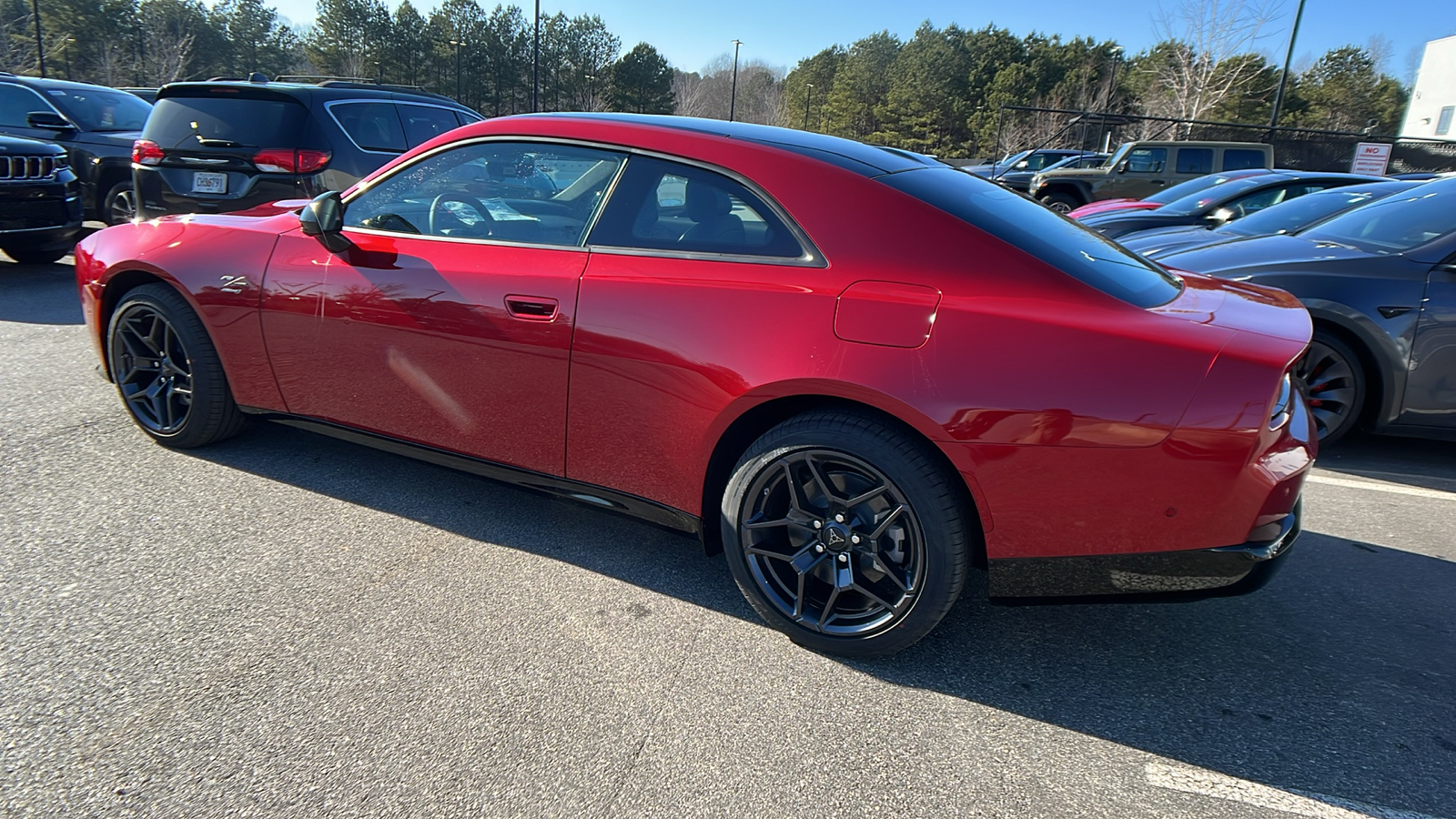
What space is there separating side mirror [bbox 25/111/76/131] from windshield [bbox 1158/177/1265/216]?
11.9m

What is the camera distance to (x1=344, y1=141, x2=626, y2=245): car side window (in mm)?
2947

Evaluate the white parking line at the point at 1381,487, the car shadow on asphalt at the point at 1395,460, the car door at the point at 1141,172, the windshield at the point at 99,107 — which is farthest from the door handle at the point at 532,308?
the car door at the point at 1141,172

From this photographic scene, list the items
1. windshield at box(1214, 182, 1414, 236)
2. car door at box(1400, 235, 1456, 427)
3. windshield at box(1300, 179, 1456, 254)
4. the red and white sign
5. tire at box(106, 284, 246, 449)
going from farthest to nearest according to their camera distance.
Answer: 1. the red and white sign
2. windshield at box(1214, 182, 1414, 236)
3. windshield at box(1300, 179, 1456, 254)
4. car door at box(1400, 235, 1456, 427)
5. tire at box(106, 284, 246, 449)

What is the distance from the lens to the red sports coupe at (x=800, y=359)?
2.21 m

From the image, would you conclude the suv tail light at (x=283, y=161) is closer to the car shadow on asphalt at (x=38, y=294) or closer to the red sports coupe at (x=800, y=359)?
the car shadow on asphalt at (x=38, y=294)

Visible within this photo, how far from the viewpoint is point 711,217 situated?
2723 millimetres

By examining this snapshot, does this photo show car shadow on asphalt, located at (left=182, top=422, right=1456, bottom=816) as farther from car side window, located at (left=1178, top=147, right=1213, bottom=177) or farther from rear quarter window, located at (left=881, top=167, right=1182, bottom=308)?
car side window, located at (left=1178, top=147, right=1213, bottom=177)

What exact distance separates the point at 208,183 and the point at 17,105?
5.12 meters

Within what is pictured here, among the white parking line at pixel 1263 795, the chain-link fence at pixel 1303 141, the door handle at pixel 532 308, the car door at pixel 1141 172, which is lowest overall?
the white parking line at pixel 1263 795

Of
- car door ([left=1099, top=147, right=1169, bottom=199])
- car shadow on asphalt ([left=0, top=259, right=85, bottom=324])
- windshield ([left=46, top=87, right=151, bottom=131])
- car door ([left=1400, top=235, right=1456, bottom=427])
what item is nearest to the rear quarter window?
car door ([left=1400, top=235, right=1456, bottom=427])

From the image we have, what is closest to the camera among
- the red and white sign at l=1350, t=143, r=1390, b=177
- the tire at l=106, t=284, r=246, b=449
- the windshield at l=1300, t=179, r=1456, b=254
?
the tire at l=106, t=284, r=246, b=449

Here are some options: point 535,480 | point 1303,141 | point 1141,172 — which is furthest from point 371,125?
point 1303,141

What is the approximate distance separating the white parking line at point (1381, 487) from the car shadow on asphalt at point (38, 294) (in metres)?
8.13

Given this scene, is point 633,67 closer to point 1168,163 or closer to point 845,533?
point 1168,163
